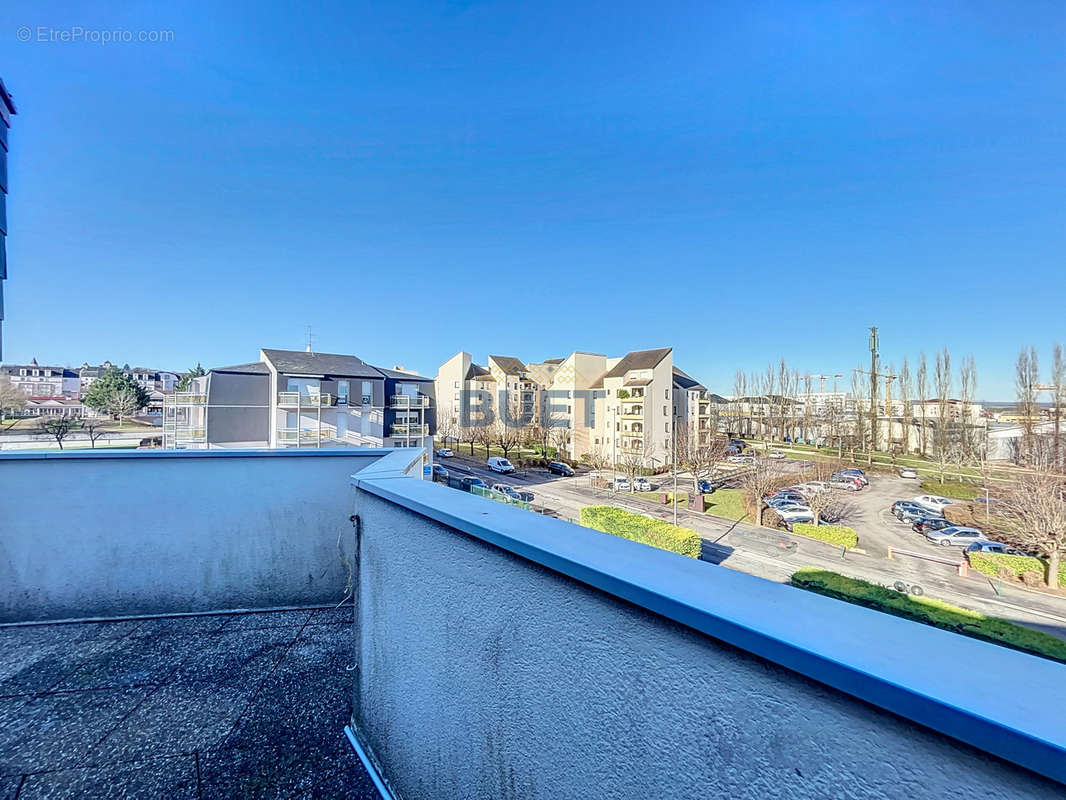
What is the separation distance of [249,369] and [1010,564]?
16.6 meters

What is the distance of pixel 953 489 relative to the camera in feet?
32.6

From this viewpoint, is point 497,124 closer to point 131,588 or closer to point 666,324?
point 131,588

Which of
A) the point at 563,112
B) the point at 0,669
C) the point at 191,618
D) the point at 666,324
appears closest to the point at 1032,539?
the point at 191,618

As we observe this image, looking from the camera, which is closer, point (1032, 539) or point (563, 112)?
point (1032, 539)

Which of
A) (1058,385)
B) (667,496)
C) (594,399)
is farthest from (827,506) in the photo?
(594,399)

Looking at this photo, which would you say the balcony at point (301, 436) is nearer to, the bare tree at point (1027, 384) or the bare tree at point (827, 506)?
the bare tree at point (827, 506)

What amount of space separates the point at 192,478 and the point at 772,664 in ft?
10.5

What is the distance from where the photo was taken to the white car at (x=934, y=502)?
855cm

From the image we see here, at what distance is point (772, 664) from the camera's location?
1.61ft

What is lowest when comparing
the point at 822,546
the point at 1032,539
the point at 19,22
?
the point at 822,546

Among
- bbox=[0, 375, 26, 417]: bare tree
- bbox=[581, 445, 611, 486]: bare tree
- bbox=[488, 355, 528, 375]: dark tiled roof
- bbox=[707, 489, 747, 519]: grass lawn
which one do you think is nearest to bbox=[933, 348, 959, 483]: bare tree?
bbox=[707, 489, 747, 519]: grass lawn

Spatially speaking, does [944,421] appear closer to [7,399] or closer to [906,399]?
[906,399]

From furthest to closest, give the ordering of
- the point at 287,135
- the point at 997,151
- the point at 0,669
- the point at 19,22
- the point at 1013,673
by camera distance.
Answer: the point at 997,151 < the point at 287,135 < the point at 19,22 < the point at 0,669 < the point at 1013,673

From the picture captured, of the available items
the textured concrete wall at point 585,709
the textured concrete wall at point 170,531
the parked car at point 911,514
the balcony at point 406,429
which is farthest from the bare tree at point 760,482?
the textured concrete wall at point 585,709
